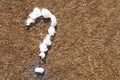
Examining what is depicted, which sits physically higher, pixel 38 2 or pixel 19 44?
pixel 38 2

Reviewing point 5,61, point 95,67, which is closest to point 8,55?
point 5,61

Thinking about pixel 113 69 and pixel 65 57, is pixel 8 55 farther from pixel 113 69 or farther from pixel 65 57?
pixel 113 69

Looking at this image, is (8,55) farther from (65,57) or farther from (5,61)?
(65,57)

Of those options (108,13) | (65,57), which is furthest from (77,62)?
(108,13)

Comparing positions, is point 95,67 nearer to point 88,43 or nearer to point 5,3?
point 88,43

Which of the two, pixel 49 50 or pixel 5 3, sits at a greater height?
pixel 5 3

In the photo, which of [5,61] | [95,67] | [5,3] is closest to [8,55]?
[5,61]
